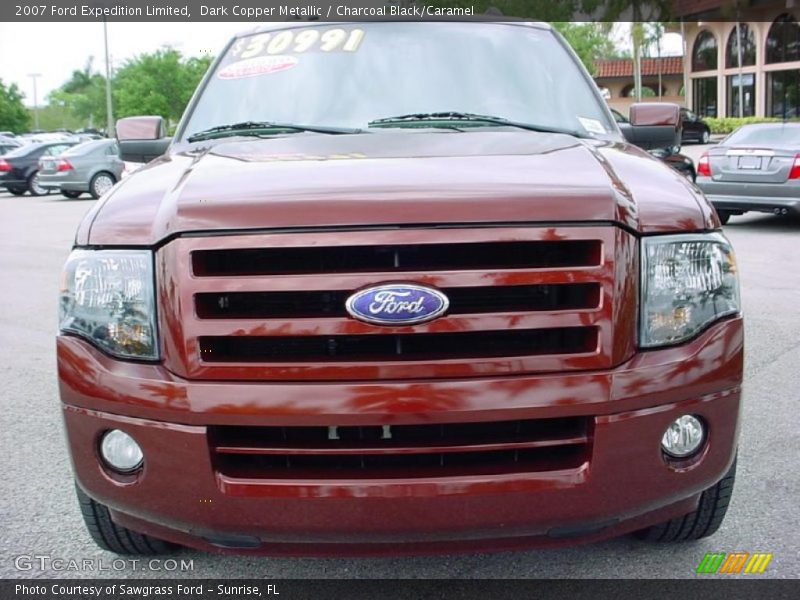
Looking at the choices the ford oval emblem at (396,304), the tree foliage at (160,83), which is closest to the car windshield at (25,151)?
the tree foliage at (160,83)

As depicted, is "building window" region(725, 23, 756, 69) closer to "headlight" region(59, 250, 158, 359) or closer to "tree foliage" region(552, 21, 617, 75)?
"tree foliage" region(552, 21, 617, 75)

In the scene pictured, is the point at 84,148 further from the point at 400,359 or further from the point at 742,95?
the point at 742,95

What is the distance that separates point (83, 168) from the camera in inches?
869

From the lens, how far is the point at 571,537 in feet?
7.98

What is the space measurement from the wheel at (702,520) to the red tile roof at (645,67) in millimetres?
58933

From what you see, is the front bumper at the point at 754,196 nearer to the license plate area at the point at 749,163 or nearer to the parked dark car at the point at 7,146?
the license plate area at the point at 749,163

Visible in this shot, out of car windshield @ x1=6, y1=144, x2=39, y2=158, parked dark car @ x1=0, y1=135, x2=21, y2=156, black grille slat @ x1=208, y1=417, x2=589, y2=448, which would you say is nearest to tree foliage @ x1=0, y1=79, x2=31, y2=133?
parked dark car @ x1=0, y1=135, x2=21, y2=156

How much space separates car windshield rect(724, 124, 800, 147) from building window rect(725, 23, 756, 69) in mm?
33566

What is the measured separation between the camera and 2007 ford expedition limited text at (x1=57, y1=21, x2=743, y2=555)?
2281 mm

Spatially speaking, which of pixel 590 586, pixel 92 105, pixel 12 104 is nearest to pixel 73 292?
pixel 590 586

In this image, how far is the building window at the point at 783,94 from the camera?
1560 inches

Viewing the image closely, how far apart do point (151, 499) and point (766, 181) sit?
1062cm

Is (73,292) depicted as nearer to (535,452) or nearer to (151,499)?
(151,499)

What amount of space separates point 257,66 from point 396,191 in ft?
6.23
